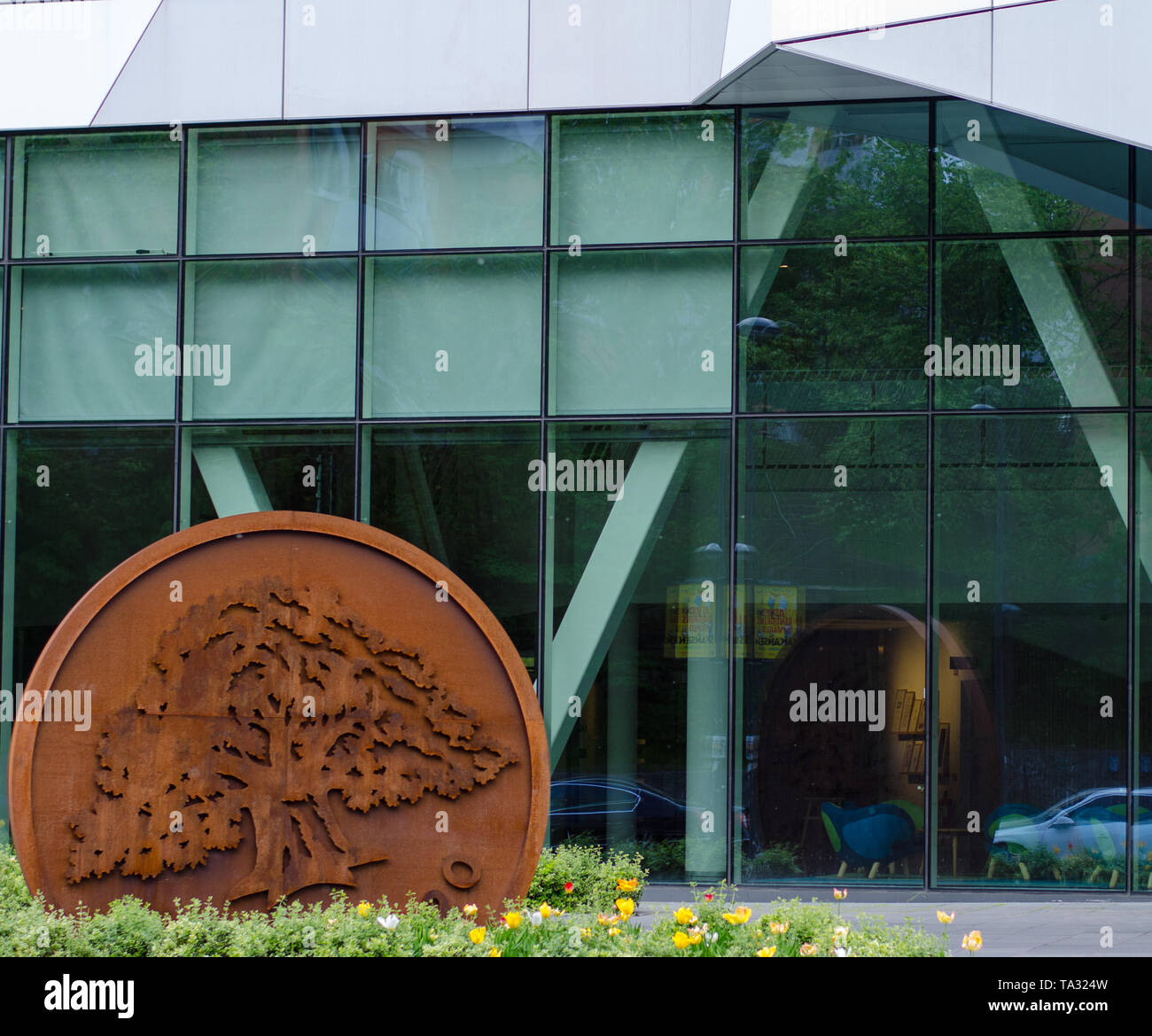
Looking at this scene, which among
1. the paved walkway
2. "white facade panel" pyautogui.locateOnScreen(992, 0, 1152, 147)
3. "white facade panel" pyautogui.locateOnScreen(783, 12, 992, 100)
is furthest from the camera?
"white facade panel" pyautogui.locateOnScreen(783, 12, 992, 100)

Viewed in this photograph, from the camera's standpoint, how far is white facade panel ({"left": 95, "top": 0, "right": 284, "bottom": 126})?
1216 cm

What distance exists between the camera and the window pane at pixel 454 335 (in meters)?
12.1

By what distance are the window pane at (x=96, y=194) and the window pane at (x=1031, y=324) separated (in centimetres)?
753

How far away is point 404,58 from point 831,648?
22.4 feet

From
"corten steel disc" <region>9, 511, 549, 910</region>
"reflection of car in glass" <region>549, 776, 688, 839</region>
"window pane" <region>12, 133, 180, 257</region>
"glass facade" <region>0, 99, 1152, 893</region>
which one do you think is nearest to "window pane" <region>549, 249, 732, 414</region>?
"glass facade" <region>0, 99, 1152, 893</region>

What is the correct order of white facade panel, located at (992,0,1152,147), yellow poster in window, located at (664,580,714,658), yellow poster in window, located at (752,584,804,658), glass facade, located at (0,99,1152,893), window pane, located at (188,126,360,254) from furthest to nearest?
window pane, located at (188,126,360,254) → yellow poster in window, located at (664,580,714,658) → yellow poster in window, located at (752,584,804,658) → glass facade, located at (0,99,1152,893) → white facade panel, located at (992,0,1152,147)

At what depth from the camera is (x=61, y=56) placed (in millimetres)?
12367

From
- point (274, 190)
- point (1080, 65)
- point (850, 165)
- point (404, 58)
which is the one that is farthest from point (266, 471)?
point (1080, 65)

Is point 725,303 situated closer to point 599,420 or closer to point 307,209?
point 599,420

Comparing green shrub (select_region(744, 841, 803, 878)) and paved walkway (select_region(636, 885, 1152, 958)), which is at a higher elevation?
green shrub (select_region(744, 841, 803, 878))

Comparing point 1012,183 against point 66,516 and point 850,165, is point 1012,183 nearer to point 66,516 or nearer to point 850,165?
point 850,165

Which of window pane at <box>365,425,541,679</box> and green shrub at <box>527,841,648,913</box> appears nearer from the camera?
green shrub at <box>527,841,648,913</box>

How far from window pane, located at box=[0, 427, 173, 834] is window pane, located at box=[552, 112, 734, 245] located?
4.60 metres

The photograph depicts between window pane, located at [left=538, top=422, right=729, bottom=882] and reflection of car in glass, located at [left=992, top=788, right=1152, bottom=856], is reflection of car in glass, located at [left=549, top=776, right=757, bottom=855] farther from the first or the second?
reflection of car in glass, located at [left=992, top=788, right=1152, bottom=856]
